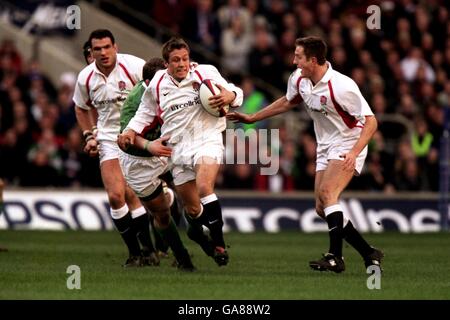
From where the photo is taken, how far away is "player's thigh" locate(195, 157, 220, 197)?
514 inches

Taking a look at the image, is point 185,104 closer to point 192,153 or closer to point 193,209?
point 192,153

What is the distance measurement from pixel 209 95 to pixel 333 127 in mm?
1316

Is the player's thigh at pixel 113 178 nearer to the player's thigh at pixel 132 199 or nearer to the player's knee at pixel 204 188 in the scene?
the player's thigh at pixel 132 199

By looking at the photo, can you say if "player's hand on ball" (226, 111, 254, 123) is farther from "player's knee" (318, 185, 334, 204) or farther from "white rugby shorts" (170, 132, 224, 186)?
"player's knee" (318, 185, 334, 204)

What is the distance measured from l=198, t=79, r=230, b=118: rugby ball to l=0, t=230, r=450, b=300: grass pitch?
1.60m

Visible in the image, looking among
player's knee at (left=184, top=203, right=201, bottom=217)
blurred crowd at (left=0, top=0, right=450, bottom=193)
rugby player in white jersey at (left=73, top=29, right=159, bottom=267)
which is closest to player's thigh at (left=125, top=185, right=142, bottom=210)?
rugby player in white jersey at (left=73, top=29, right=159, bottom=267)

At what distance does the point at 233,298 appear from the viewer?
35.8 ft

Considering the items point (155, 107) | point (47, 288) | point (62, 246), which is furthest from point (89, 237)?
point (47, 288)

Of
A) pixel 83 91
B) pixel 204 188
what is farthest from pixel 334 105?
pixel 83 91

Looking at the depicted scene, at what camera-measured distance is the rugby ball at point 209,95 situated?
13031mm

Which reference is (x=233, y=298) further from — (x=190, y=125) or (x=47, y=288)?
(x=190, y=125)

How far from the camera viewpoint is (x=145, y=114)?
1359 centimetres

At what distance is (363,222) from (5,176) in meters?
6.25

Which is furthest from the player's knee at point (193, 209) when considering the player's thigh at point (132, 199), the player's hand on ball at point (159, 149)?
the player's thigh at point (132, 199)
